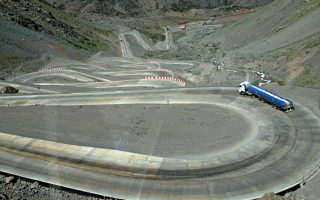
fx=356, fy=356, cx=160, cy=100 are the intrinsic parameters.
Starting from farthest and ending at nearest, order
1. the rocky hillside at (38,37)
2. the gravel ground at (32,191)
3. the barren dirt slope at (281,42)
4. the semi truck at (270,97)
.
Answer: the rocky hillside at (38,37), the barren dirt slope at (281,42), the semi truck at (270,97), the gravel ground at (32,191)

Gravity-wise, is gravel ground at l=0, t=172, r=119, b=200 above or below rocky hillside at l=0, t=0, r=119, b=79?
below

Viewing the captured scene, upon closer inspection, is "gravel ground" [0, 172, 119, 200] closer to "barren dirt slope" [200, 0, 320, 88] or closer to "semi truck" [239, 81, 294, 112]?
"semi truck" [239, 81, 294, 112]

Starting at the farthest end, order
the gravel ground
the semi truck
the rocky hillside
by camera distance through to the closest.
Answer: the rocky hillside < the semi truck < the gravel ground

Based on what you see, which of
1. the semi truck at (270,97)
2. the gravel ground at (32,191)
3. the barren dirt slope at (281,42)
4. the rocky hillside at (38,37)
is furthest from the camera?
the rocky hillside at (38,37)

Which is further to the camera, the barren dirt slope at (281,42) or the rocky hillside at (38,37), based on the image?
the rocky hillside at (38,37)

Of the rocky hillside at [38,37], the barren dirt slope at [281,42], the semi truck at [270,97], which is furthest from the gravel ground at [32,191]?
the rocky hillside at [38,37]

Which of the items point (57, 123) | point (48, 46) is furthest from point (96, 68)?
point (57, 123)

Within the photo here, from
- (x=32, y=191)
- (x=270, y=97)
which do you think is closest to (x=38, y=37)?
(x=270, y=97)

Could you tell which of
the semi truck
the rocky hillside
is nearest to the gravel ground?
the semi truck

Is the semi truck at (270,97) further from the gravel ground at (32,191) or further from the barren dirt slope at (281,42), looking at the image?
the gravel ground at (32,191)

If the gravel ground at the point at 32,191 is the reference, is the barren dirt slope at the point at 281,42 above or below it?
above

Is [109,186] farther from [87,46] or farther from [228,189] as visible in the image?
[87,46]
